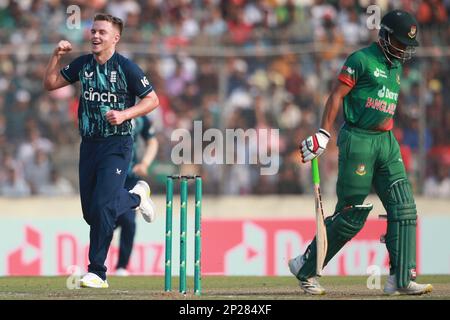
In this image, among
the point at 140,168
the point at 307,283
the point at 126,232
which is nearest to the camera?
the point at 307,283

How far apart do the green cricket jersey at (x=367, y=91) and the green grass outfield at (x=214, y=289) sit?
138 cm

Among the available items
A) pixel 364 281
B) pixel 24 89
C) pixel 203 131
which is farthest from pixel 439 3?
pixel 364 281

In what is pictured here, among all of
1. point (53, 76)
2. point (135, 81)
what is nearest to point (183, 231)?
point (135, 81)

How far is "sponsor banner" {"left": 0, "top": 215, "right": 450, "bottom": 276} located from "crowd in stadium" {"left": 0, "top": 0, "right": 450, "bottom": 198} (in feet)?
1.81

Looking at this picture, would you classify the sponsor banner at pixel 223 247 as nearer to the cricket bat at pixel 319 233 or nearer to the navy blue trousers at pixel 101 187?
the navy blue trousers at pixel 101 187

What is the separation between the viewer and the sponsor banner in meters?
14.7

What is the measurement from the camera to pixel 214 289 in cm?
988

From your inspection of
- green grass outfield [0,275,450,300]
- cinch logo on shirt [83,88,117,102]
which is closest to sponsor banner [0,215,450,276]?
green grass outfield [0,275,450,300]

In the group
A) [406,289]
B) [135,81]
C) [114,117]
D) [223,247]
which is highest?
[135,81]

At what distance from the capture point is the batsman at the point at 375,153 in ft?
29.1

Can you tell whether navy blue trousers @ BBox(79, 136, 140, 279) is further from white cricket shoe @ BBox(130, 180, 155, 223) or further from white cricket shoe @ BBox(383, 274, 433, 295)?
white cricket shoe @ BBox(383, 274, 433, 295)

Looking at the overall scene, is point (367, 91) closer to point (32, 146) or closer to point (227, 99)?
point (227, 99)

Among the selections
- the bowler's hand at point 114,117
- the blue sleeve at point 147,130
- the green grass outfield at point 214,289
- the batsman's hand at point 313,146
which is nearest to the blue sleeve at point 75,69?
the bowler's hand at point 114,117

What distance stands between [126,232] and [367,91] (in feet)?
14.9
